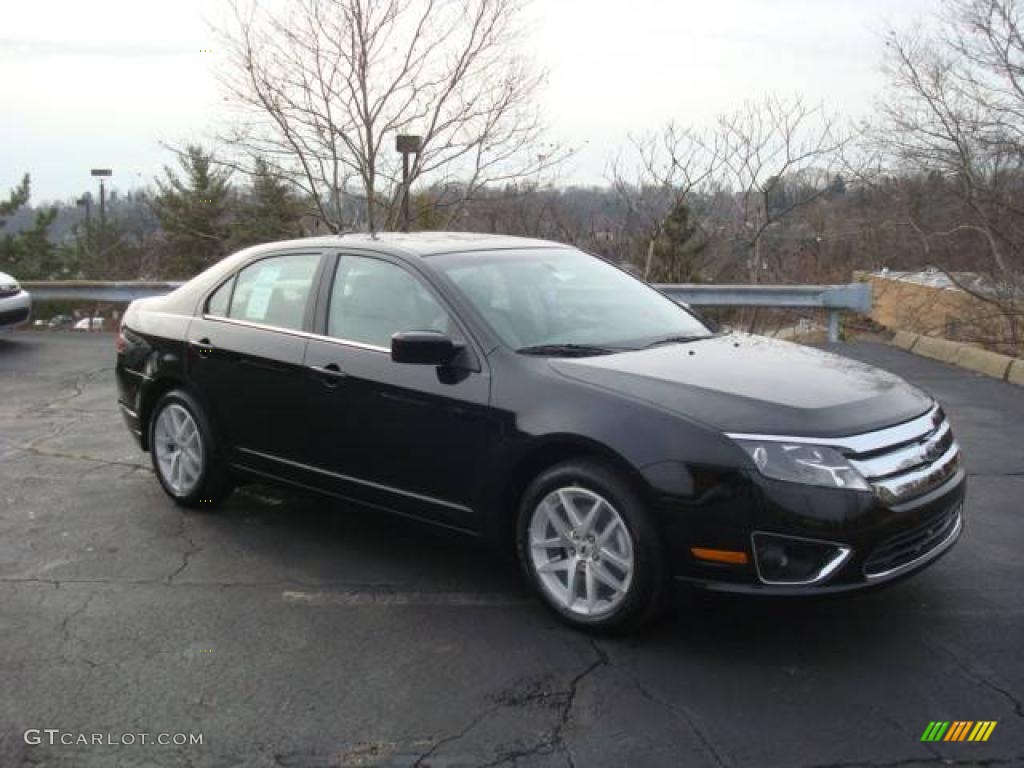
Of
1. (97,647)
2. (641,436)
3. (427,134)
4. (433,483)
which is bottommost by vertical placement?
(97,647)

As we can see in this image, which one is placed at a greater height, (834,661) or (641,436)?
(641,436)

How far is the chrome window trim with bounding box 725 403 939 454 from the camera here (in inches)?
132

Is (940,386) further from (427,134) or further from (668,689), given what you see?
(427,134)

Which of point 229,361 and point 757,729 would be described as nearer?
point 757,729

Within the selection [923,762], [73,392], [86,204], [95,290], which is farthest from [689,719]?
[86,204]

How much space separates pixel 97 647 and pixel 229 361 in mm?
1797

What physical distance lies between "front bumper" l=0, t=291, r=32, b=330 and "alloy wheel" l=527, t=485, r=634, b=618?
10061 millimetres

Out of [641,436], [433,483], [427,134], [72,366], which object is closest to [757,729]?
[641,436]

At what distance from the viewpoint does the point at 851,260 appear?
24969 mm

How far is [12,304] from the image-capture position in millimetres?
11750

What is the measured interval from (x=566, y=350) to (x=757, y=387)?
842mm

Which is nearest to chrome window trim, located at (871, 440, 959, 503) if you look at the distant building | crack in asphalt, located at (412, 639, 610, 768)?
crack in asphalt, located at (412, 639, 610, 768)

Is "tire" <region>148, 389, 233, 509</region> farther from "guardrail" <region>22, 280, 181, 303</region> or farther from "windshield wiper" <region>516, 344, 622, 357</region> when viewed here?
"guardrail" <region>22, 280, 181, 303</region>

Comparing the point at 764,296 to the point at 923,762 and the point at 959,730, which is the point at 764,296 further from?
the point at 923,762
